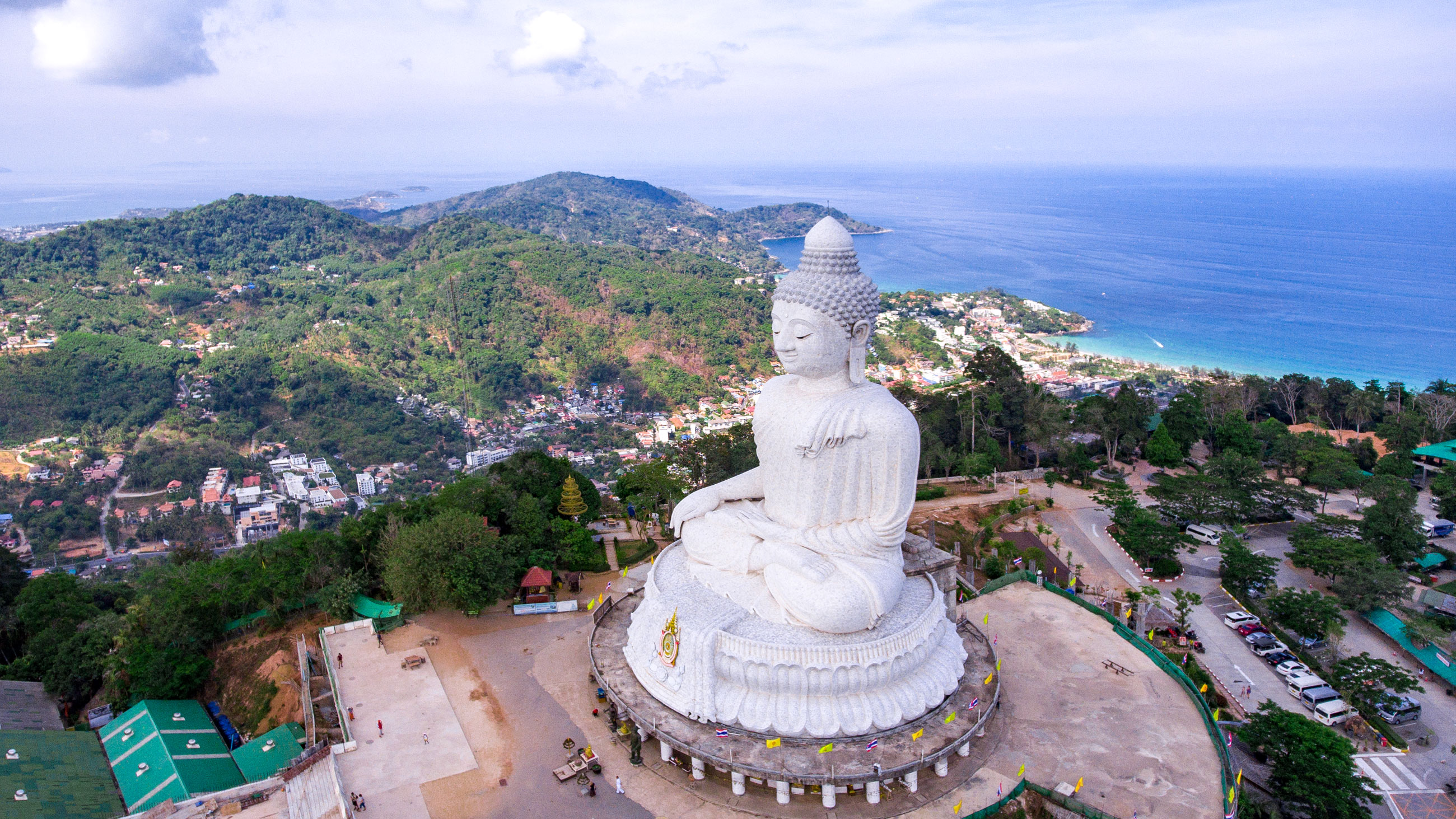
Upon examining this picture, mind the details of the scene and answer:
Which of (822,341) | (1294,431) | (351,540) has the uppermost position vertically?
(822,341)

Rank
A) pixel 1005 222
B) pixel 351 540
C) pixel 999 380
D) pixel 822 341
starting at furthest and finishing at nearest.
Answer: pixel 1005 222
pixel 999 380
pixel 351 540
pixel 822 341

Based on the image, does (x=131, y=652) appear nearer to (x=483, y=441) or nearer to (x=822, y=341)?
(x=822, y=341)

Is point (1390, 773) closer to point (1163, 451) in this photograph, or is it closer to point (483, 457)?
point (1163, 451)

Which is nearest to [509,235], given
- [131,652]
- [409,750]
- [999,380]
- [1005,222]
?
[999,380]

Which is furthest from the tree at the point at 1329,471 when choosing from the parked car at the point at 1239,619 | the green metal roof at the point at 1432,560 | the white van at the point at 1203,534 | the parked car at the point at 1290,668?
the parked car at the point at 1290,668

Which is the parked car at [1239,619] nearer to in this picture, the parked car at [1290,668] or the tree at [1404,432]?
the parked car at [1290,668]

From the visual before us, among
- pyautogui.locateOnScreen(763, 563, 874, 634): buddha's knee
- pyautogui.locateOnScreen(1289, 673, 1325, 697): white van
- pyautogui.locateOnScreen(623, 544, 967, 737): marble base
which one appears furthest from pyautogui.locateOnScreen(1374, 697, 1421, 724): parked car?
pyautogui.locateOnScreen(763, 563, 874, 634): buddha's knee

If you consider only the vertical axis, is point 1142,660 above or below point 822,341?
below
